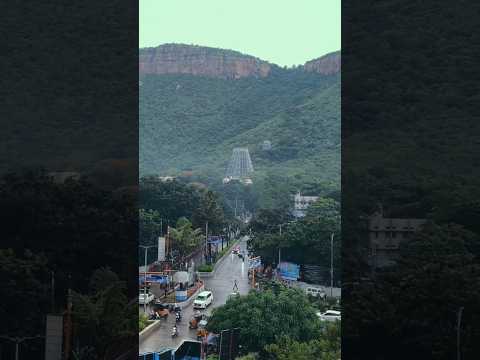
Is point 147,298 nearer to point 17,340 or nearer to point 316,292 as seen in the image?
point 316,292

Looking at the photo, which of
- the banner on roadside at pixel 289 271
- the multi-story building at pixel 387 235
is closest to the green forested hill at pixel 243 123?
the banner on roadside at pixel 289 271

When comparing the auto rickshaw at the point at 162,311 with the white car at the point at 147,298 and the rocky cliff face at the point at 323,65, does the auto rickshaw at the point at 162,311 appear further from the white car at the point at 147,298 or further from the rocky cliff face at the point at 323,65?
the rocky cliff face at the point at 323,65

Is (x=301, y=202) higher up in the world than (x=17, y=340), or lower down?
higher up

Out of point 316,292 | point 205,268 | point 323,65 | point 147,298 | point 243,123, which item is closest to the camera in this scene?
point 147,298

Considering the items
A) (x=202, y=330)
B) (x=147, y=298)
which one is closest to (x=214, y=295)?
(x=202, y=330)

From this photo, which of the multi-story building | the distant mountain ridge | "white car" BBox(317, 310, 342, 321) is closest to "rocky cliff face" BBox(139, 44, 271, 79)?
the distant mountain ridge

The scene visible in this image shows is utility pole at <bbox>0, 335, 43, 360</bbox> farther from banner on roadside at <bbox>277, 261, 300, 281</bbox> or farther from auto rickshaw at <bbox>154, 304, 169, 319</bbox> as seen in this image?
banner on roadside at <bbox>277, 261, 300, 281</bbox>
